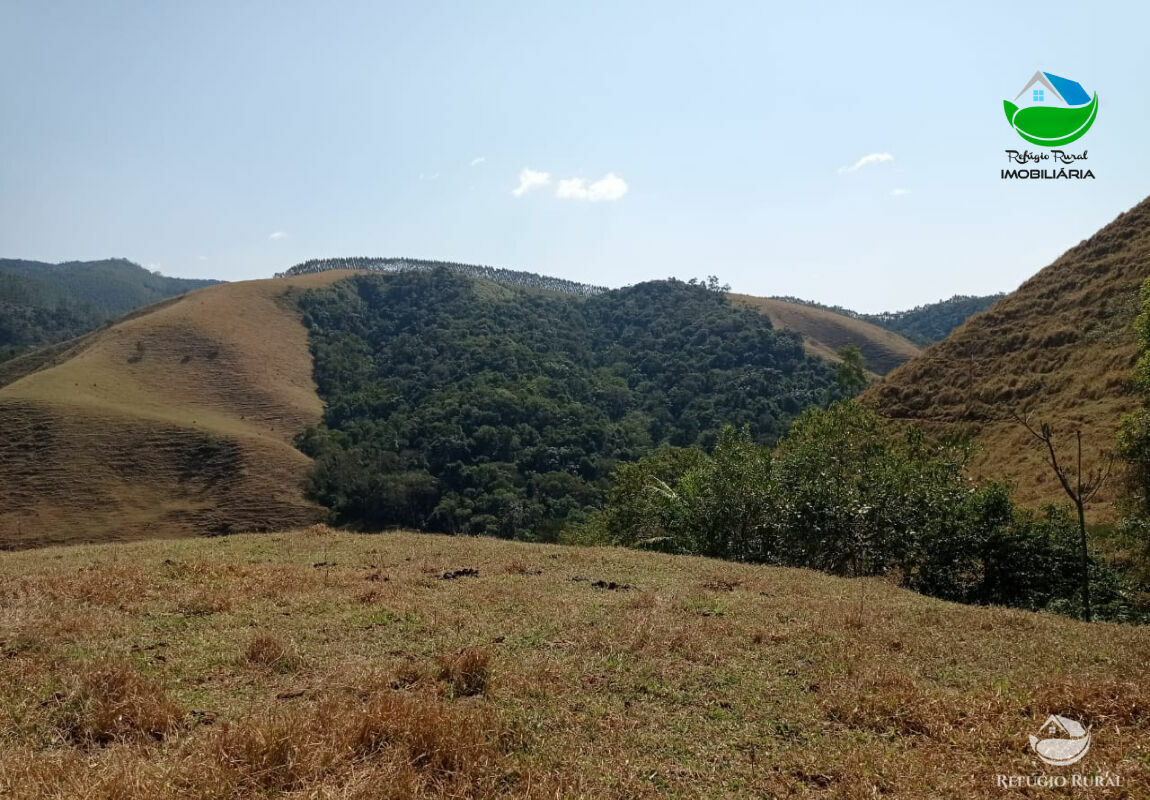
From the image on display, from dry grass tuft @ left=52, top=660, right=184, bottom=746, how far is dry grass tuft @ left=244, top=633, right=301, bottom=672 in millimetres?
1234

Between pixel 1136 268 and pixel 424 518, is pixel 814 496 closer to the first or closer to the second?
pixel 1136 268

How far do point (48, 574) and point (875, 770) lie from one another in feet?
47.7

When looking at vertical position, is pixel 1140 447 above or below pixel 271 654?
above

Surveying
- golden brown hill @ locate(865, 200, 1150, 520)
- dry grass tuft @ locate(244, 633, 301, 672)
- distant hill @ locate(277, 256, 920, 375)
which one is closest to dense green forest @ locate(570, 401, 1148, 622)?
golden brown hill @ locate(865, 200, 1150, 520)

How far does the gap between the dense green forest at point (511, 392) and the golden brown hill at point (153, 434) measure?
577cm

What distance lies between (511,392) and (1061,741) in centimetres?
8081

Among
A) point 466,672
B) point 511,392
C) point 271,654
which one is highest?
point 511,392

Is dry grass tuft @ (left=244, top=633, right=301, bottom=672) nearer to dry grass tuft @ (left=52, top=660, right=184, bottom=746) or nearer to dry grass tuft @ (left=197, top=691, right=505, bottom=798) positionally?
dry grass tuft @ (left=52, top=660, right=184, bottom=746)

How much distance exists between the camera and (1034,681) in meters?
7.20

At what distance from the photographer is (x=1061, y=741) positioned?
5.64 m

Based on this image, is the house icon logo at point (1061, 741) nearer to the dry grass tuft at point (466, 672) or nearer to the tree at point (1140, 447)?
the dry grass tuft at point (466, 672)

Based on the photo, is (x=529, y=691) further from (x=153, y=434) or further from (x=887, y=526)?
(x=153, y=434)

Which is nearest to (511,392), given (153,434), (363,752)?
(153,434)

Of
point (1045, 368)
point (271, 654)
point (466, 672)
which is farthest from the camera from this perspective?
point (1045, 368)
